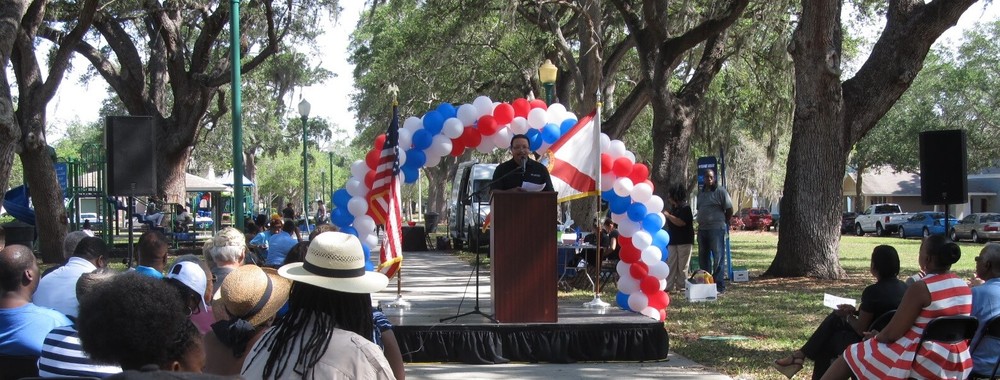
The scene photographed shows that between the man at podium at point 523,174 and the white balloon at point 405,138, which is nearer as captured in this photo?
the man at podium at point 523,174

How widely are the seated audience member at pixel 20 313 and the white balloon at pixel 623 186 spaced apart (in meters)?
6.56

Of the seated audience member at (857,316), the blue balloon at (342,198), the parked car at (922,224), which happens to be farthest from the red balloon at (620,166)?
the parked car at (922,224)

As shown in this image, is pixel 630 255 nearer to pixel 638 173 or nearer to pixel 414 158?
Result: pixel 638 173

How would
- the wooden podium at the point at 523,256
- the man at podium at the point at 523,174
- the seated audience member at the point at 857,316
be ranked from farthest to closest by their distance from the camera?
the man at podium at the point at 523,174 < the wooden podium at the point at 523,256 < the seated audience member at the point at 857,316

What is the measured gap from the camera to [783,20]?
19.9 m

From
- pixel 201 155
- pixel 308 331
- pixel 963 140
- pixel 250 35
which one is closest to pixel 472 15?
pixel 250 35

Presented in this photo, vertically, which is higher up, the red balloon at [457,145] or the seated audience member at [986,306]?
the red balloon at [457,145]

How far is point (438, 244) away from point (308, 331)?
26424mm

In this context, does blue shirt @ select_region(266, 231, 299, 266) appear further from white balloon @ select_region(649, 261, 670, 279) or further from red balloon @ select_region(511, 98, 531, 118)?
white balloon @ select_region(649, 261, 670, 279)

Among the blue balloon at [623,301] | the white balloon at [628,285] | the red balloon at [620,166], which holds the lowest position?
the blue balloon at [623,301]

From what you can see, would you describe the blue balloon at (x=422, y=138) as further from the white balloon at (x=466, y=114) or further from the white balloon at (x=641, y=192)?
the white balloon at (x=641, y=192)

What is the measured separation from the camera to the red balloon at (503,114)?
10289mm

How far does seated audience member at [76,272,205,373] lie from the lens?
8.24 feet

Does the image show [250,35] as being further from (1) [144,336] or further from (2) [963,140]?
(1) [144,336]
